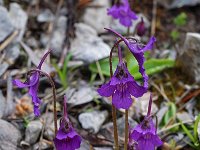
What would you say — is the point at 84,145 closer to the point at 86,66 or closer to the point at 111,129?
the point at 111,129

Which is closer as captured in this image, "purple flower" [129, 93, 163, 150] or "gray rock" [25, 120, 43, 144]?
"purple flower" [129, 93, 163, 150]

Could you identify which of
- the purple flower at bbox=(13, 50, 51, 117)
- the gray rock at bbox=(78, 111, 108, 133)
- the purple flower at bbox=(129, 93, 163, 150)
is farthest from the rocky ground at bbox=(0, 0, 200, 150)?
the purple flower at bbox=(13, 50, 51, 117)

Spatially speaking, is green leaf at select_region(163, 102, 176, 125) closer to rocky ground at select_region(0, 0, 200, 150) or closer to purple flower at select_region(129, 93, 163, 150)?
rocky ground at select_region(0, 0, 200, 150)

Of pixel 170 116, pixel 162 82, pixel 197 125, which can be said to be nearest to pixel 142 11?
pixel 162 82

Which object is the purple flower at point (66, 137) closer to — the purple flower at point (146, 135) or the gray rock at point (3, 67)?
the purple flower at point (146, 135)

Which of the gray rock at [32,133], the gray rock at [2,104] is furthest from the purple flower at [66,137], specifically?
the gray rock at [2,104]

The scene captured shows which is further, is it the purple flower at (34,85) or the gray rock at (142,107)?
the gray rock at (142,107)

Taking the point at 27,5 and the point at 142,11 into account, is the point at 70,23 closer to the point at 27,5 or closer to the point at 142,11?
the point at 27,5
